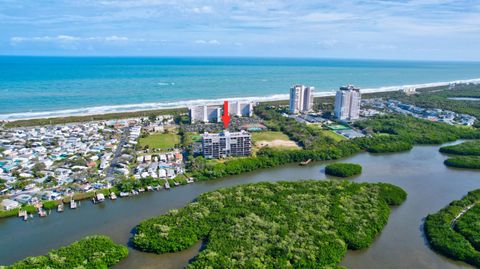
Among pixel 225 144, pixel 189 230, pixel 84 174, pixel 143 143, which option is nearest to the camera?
pixel 189 230

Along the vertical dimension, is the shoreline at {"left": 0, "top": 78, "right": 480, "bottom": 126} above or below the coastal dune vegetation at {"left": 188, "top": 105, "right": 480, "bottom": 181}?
above

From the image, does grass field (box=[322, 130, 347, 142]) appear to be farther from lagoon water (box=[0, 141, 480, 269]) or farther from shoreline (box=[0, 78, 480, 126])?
shoreline (box=[0, 78, 480, 126])

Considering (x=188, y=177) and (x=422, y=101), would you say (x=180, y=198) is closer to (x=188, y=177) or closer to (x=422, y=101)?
(x=188, y=177)

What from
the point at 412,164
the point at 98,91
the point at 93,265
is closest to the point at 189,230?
the point at 93,265

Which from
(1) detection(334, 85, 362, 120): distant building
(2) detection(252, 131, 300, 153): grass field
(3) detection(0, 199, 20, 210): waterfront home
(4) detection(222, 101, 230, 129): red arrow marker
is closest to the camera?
(3) detection(0, 199, 20, 210): waterfront home

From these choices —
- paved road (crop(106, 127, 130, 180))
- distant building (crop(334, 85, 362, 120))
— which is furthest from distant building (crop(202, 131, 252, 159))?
distant building (crop(334, 85, 362, 120))

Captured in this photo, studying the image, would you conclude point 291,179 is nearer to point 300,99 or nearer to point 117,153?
point 117,153
